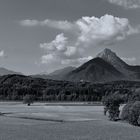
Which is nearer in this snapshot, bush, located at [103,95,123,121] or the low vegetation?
the low vegetation

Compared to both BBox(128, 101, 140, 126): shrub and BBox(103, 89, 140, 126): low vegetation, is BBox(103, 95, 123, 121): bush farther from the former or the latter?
BBox(128, 101, 140, 126): shrub

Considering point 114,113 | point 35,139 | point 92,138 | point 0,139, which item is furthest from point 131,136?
point 114,113

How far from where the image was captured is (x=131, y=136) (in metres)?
48.8

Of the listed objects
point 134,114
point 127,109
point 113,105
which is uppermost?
point 113,105

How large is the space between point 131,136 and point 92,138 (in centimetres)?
626

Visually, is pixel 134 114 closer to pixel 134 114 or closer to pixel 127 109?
pixel 134 114

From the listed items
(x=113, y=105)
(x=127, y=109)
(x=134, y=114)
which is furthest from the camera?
(x=113, y=105)

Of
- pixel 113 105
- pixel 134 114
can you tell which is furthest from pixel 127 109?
pixel 113 105

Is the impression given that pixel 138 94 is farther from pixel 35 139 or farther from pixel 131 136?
pixel 35 139

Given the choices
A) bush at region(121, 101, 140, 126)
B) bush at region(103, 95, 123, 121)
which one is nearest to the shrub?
bush at region(121, 101, 140, 126)

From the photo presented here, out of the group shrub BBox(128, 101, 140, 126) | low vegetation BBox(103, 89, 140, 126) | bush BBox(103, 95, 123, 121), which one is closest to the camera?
shrub BBox(128, 101, 140, 126)

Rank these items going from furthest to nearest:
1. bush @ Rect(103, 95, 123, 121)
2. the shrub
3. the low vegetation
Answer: bush @ Rect(103, 95, 123, 121) < the low vegetation < the shrub

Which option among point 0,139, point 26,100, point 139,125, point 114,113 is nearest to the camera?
point 0,139

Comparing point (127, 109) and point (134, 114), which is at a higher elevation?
point (127, 109)
